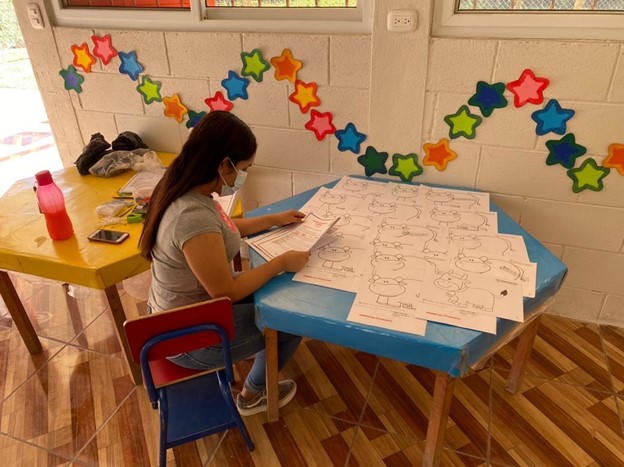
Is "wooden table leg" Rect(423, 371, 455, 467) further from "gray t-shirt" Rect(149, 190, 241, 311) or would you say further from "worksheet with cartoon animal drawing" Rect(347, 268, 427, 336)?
"gray t-shirt" Rect(149, 190, 241, 311)

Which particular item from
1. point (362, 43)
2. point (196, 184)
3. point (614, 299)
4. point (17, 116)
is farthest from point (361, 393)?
point (17, 116)

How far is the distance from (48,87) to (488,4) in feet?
7.22

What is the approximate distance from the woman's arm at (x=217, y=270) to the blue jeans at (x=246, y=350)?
0.16 m

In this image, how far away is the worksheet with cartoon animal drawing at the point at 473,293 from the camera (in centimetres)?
117

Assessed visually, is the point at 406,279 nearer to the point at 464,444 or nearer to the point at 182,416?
the point at 464,444

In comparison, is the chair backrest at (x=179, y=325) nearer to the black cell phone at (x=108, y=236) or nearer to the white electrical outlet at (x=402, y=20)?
the black cell phone at (x=108, y=236)

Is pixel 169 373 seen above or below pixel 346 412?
above

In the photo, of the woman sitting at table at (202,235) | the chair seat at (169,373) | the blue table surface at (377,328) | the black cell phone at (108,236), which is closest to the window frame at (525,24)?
the blue table surface at (377,328)

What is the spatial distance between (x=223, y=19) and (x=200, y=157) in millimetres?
1067

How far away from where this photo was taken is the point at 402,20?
5.52 ft

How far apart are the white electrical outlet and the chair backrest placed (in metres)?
1.21

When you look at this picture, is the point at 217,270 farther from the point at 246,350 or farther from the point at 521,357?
the point at 521,357

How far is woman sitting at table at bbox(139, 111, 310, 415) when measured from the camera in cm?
121

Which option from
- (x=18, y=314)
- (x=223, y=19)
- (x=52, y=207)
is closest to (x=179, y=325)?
(x=52, y=207)
